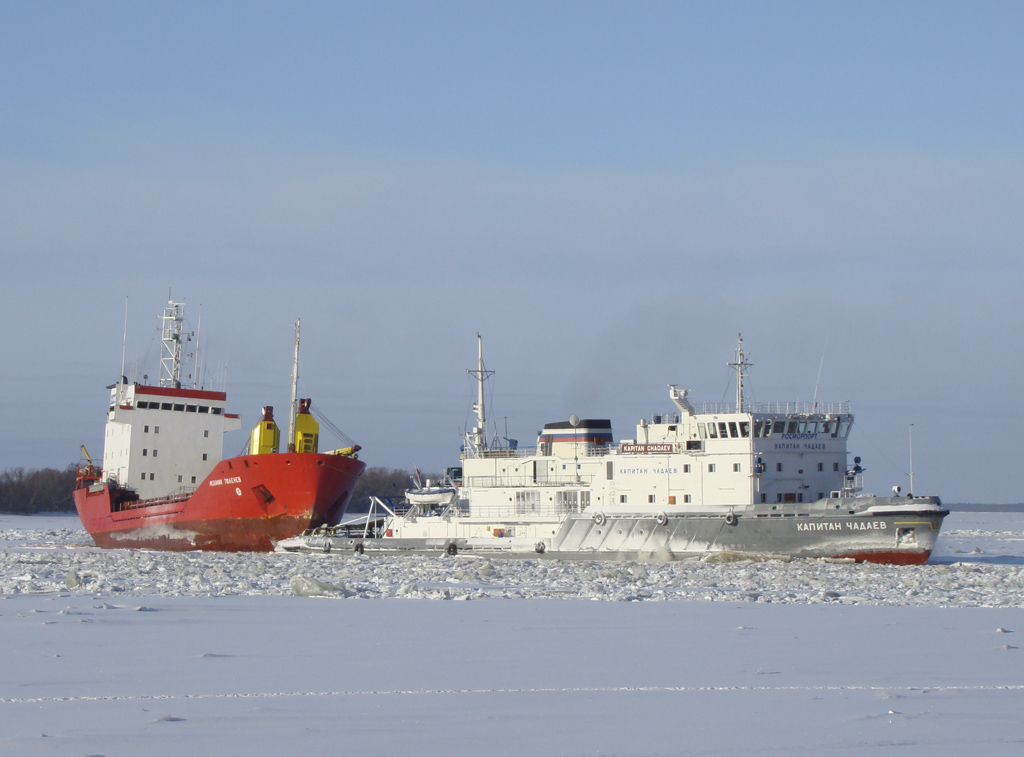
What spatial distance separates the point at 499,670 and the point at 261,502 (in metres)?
29.2

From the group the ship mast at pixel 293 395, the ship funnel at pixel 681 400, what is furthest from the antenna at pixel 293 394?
the ship funnel at pixel 681 400

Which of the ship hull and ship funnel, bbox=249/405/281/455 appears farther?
ship funnel, bbox=249/405/281/455

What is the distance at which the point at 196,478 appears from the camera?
156ft

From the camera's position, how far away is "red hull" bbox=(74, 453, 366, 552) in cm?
3806

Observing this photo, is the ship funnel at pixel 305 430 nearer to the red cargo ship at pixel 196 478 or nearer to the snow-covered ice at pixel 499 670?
the red cargo ship at pixel 196 478

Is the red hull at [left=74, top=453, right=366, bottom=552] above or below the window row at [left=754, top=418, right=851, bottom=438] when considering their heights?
below

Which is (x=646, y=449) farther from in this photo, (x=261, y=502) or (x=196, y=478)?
(x=196, y=478)

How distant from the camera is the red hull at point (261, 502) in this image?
38.1 m

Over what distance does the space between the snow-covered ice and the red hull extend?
17415 mm

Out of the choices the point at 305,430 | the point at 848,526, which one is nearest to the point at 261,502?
the point at 305,430

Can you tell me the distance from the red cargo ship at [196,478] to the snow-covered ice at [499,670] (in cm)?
1757

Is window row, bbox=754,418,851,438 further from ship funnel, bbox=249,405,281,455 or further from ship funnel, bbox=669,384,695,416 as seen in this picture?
ship funnel, bbox=249,405,281,455

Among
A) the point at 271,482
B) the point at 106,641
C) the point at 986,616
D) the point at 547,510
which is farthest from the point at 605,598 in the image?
the point at 271,482

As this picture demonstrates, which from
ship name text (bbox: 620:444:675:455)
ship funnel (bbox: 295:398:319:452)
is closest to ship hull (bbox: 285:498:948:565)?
ship name text (bbox: 620:444:675:455)
